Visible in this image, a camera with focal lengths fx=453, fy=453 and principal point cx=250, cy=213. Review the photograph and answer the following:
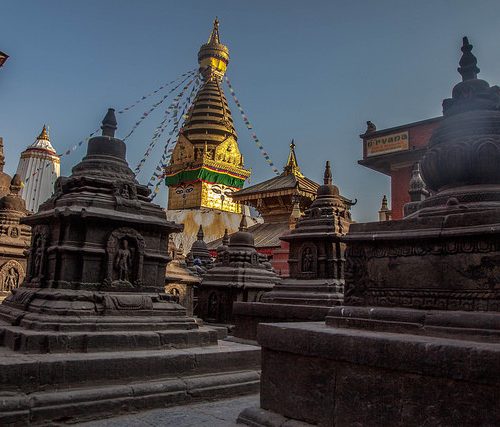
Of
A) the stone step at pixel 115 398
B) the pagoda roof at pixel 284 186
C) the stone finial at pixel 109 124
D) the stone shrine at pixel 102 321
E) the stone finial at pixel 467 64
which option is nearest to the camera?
the stone step at pixel 115 398

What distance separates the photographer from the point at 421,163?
160 inches

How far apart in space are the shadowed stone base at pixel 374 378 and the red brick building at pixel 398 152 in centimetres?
1700

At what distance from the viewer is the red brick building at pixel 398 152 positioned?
19.6 metres

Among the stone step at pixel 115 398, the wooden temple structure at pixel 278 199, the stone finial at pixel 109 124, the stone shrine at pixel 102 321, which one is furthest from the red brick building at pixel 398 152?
the stone step at pixel 115 398

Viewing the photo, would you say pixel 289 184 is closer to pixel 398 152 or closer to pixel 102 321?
pixel 398 152

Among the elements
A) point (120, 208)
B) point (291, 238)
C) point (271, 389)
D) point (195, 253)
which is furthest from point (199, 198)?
point (271, 389)

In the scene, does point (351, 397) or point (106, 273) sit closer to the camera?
point (351, 397)

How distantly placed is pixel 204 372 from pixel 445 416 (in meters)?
3.10

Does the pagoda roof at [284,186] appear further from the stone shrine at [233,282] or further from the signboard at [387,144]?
the stone shrine at [233,282]

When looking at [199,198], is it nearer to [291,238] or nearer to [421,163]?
[291,238]

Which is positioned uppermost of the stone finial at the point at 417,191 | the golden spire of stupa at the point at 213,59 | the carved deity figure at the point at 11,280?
the golden spire of stupa at the point at 213,59

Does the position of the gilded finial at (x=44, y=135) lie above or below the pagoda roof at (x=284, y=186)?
above

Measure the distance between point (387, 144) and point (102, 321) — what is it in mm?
18157

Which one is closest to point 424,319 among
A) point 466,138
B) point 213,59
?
point 466,138
